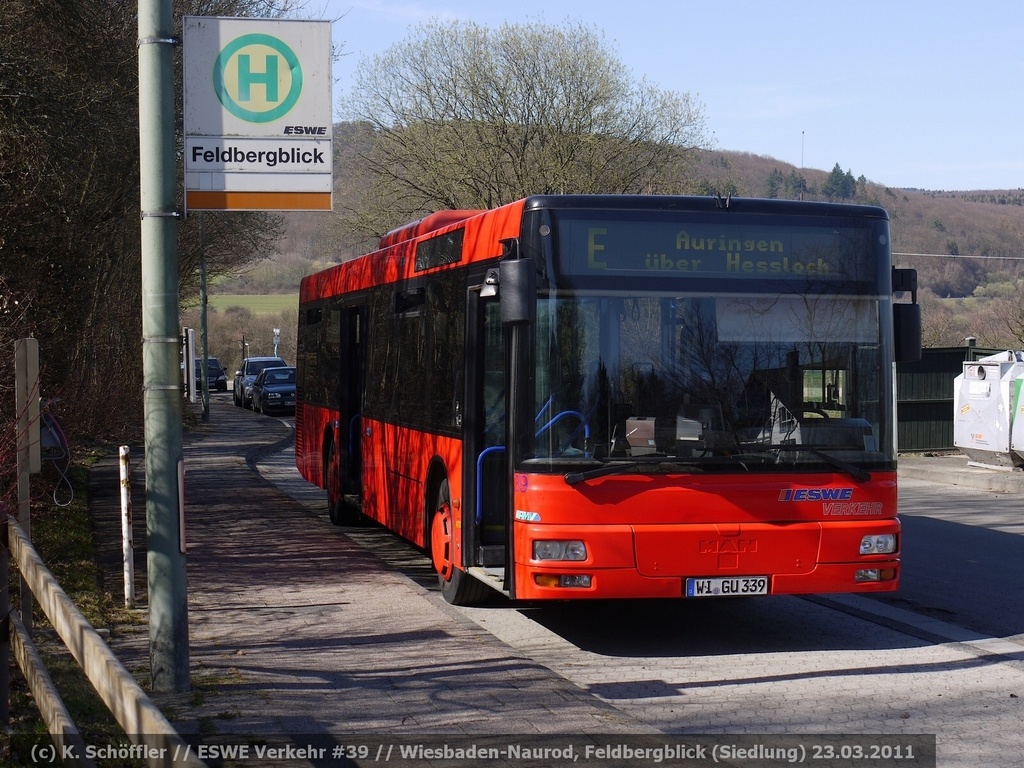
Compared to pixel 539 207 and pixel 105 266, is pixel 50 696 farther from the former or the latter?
pixel 105 266

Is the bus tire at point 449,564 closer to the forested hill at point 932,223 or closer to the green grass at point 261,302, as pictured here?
the forested hill at point 932,223

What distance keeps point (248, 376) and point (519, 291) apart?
145 feet

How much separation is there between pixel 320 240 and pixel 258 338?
137ft

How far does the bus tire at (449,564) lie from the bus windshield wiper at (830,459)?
261 centimetres

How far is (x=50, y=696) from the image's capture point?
15.3ft

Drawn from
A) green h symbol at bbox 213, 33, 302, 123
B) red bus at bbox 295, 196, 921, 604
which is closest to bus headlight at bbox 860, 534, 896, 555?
red bus at bbox 295, 196, 921, 604

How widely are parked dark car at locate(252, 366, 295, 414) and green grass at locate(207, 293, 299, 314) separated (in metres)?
45.9

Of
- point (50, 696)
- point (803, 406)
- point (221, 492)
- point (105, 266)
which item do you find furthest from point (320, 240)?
point (50, 696)

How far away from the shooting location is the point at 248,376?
50.7 meters

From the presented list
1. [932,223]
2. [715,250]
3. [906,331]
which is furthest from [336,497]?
[932,223]

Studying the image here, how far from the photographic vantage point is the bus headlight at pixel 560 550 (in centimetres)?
793

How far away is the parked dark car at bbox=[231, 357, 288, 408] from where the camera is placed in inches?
1934

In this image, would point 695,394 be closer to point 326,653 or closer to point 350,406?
point 326,653

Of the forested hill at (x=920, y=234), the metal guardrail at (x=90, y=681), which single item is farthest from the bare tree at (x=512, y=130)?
the metal guardrail at (x=90, y=681)
